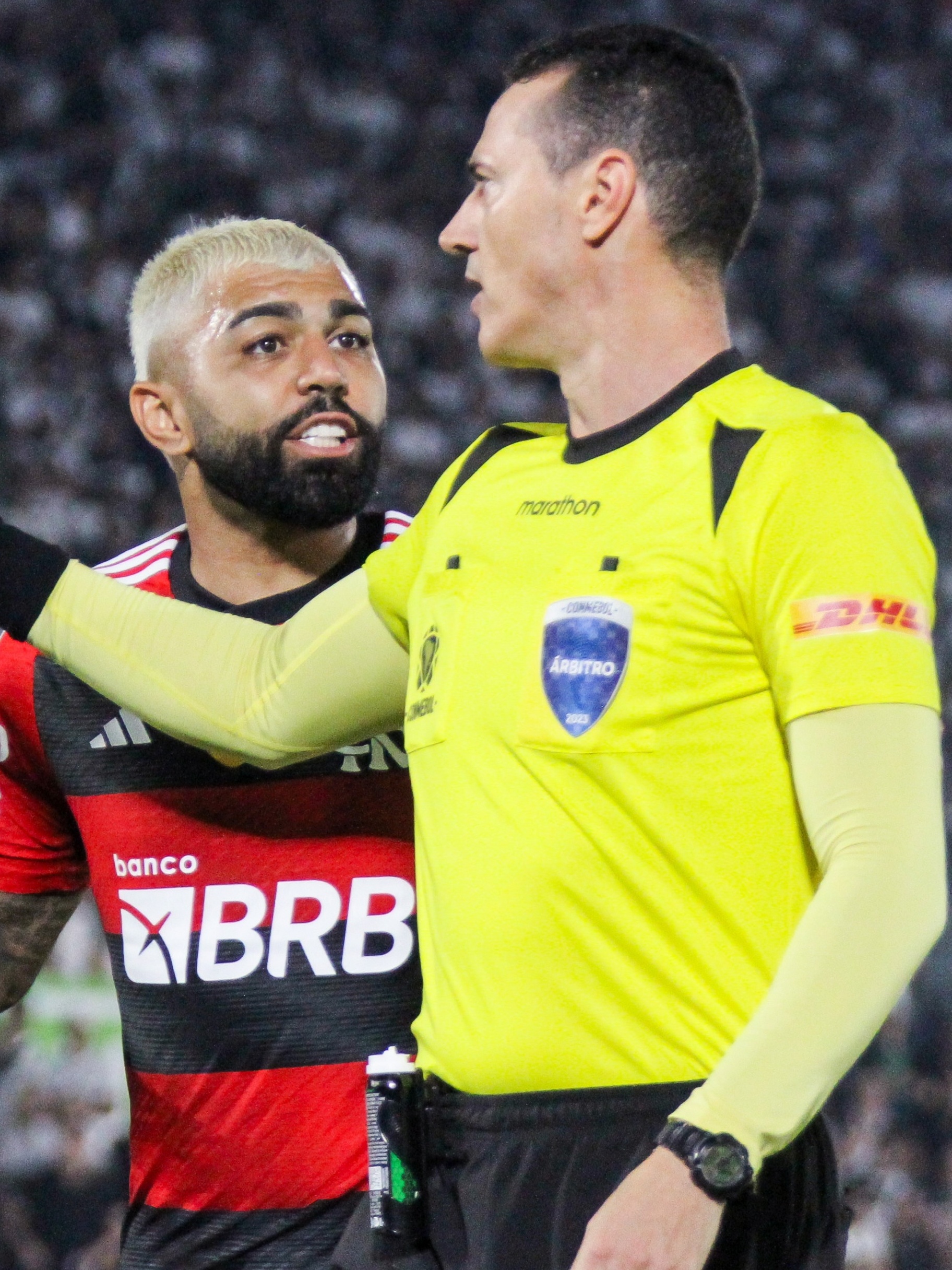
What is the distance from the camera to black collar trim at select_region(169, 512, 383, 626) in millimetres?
2152

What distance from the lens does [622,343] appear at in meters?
1.42

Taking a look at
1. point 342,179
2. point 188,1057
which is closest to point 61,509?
point 342,179

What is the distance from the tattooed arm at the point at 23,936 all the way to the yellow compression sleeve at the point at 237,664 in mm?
589

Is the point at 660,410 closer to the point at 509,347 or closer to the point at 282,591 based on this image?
the point at 509,347

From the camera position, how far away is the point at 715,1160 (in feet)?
3.58

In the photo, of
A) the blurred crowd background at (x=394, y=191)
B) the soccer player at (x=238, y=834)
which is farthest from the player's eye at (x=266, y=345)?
the blurred crowd background at (x=394, y=191)

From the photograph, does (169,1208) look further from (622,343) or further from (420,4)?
(420,4)

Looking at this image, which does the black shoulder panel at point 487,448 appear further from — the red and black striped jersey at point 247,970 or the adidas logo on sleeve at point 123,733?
the adidas logo on sleeve at point 123,733

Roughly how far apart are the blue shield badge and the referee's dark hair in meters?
0.35

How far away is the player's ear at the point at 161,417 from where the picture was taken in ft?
7.42

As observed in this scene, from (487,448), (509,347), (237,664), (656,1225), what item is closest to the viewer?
(656,1225)

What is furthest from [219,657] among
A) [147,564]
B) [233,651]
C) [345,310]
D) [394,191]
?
[394,191]

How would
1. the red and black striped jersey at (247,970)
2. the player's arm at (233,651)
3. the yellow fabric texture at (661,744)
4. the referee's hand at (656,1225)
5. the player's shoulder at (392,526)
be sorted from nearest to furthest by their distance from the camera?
the referee's hand at (656,1225), the yellow fabric texture at (661,744), the player's arm at (233,651), the red and black striped jersey at (247,970), the player's shoulder at (392,526)

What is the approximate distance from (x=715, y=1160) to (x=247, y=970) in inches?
40.5
